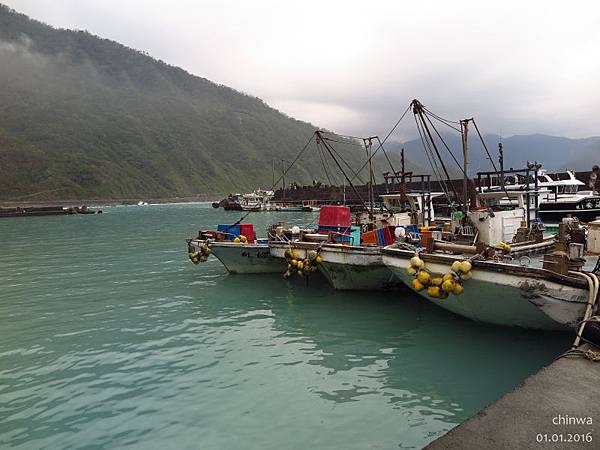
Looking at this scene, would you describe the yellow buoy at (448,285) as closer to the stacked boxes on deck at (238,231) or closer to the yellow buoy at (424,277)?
the yellow buoy at (424,277)

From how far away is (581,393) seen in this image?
5305 millimetres

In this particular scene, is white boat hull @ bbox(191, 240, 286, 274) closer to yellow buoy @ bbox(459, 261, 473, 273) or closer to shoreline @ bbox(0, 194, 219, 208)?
yellow buoy @ bbox(459, 261, 473, 273)

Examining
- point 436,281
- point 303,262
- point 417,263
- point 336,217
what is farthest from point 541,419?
point 336,217

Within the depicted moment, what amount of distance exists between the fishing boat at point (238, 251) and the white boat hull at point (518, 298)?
8898 mm

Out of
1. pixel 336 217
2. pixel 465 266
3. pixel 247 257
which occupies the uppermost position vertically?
pixel 336 217

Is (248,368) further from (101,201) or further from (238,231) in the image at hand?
(101,201)

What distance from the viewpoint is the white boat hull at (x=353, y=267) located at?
13945mm

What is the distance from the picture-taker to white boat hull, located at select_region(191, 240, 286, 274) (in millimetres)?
18109

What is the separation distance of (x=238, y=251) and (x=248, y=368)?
943cm

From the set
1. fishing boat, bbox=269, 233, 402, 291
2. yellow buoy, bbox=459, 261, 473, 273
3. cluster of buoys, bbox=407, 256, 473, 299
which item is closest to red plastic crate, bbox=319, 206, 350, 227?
fishing boat, bbox=269, 233, 402, 291

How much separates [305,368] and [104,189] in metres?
158

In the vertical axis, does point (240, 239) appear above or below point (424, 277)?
above

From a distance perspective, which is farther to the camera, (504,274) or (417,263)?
(417,263)

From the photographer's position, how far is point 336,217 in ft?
54.9
